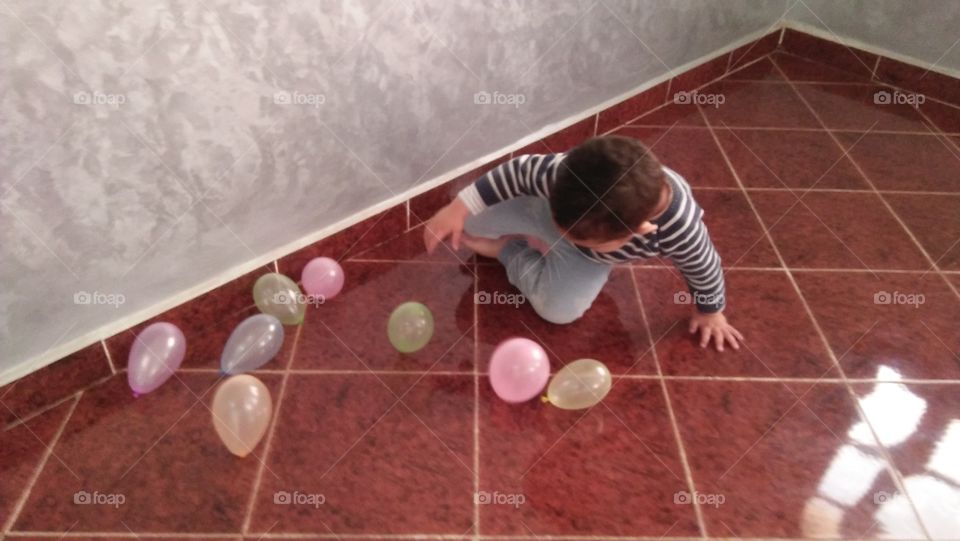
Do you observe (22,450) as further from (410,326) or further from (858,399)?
(858,399)

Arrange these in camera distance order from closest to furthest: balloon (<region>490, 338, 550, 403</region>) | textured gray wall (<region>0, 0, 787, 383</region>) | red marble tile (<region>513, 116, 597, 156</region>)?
textured gray wall (<region>0, 0, 787, 383</region>)
balloon (<region>490, 338, 550, 403</region>)
red marble tile (<region>513, 116, 597, 156</region>)

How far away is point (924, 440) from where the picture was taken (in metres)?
1.24

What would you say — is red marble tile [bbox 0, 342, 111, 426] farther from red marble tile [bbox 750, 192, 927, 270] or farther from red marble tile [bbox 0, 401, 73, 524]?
red marble tile [bbox 750, 192, 927, 270]

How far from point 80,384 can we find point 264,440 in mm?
367

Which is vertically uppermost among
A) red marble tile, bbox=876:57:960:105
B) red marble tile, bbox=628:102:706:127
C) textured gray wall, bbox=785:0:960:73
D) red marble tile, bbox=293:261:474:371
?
textured gray wall, bbox=785:0:960:73

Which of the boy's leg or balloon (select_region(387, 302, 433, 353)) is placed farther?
the boy's leg

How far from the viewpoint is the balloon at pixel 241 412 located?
1.11 m

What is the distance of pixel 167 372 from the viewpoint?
127cm

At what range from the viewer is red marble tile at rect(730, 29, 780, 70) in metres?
2.36

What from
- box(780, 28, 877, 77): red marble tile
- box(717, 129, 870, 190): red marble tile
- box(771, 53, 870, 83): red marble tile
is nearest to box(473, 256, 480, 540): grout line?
box(717, 129, 870, 190): red marble tile

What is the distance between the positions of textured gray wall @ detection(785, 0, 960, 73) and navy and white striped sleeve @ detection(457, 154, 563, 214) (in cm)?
163

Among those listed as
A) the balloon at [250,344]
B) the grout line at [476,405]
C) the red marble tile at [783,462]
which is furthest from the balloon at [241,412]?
the red marble tile at [783,462]

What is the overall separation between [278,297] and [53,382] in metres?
0.40

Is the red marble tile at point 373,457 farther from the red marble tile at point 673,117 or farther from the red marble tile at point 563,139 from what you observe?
the red marble tile at point 673,117
